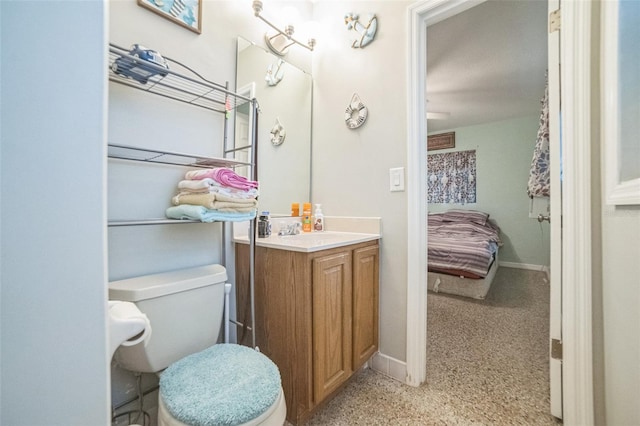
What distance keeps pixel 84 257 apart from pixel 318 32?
2.05 meters

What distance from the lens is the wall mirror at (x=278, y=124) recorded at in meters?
1.45

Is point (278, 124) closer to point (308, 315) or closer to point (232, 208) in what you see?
point (232, 208)

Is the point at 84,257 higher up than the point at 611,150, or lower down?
lower down

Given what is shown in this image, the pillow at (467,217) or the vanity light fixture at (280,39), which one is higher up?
the vanity light fixture at (280,39)

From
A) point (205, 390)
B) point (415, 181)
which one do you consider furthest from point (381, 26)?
point (205, 390)

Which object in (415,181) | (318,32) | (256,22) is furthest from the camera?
(318,32)

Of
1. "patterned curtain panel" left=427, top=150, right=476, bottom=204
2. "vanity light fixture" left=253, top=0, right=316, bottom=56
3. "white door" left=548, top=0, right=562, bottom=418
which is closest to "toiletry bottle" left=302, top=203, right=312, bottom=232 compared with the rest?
"vanity light fixture" left=253, top=0, right=316, bottom=56

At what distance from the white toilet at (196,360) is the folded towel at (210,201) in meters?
0.32

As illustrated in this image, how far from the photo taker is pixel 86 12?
1.26 feet

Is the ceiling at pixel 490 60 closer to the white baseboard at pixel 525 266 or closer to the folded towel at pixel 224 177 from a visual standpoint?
the folded towel at pixel 224 177

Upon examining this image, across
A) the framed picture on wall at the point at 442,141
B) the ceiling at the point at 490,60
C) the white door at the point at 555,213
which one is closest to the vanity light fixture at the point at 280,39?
the ceiling at the point at 490,60

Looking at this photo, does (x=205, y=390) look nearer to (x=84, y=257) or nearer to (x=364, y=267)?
(x=84, y=257)

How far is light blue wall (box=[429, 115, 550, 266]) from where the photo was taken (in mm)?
3938

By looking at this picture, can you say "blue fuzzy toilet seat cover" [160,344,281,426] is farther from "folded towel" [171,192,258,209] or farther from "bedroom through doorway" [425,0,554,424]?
"bedroom through doorway" [425,0,554,424]
